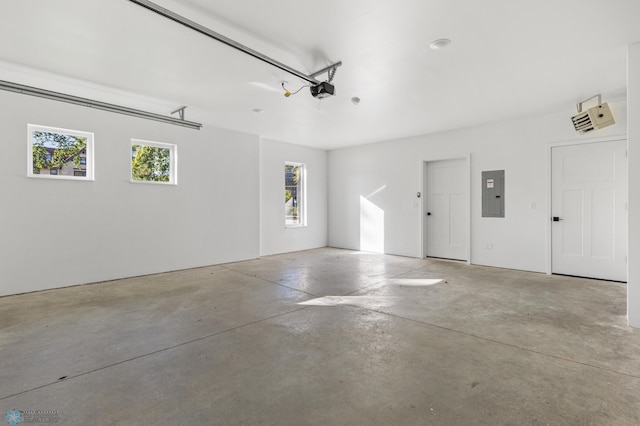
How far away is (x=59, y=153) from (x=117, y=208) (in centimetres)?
108

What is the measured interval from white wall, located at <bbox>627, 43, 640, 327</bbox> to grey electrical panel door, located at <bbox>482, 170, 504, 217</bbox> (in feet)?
8.94

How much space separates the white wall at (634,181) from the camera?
3.03m

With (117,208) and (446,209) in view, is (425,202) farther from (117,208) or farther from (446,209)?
(117,208)

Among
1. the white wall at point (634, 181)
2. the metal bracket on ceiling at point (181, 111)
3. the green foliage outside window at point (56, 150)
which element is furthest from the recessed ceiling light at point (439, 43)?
the green foliage outside window at point (56, 150)

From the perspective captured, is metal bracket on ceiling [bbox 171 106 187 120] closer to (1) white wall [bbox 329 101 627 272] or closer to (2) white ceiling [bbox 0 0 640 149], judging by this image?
(2) white ceiling [bbox 0 0 640 149]

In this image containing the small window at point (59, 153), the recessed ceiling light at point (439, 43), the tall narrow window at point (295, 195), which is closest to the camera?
the recessed ceiling light at point (439, 43)

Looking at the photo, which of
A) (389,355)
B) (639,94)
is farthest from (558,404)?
(639,94)

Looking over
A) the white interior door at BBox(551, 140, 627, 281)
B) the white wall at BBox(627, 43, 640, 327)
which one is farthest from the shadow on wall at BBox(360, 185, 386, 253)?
the white wall at BBox(627, 43, 640, 327)

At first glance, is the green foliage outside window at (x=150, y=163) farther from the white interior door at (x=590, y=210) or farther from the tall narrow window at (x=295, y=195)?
the white interior door at (x=590, y=210)

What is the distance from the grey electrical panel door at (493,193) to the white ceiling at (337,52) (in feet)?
4.21

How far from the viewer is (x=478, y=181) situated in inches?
239

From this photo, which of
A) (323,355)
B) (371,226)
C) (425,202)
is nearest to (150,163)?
(323,355)

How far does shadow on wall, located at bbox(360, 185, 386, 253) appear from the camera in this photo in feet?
25.1

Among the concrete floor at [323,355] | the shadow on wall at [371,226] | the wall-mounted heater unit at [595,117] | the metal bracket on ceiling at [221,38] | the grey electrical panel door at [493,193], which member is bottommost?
the concrete floor at [323,355]
